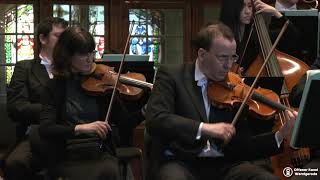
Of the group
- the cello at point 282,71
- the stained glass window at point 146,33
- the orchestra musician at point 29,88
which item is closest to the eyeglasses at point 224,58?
the cello at point 282,71

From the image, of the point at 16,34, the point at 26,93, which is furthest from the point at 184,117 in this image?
the point at 16,34

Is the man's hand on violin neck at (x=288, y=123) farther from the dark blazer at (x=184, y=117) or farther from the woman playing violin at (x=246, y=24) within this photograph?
the woman playing violin at (x=246, y=24)

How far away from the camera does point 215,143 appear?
7.10ft

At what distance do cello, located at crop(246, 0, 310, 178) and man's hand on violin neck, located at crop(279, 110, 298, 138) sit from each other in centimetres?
25

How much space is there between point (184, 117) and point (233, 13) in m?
0.84

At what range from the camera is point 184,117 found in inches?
85.4

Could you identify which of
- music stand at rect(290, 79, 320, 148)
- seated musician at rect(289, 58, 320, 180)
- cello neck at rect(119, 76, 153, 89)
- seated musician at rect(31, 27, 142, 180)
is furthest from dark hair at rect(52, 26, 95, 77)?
music stand at rect(290, 79, 320, 148)

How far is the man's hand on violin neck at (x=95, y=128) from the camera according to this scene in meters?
2.31

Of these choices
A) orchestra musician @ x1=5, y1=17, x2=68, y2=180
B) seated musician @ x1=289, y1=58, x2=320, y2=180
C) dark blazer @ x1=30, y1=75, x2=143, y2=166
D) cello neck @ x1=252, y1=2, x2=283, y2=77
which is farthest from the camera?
A: orchestra musician @ x1=5, y1=17, x2=68, y2=180

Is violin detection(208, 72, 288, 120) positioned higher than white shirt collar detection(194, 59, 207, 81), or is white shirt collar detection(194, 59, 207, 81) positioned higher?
white shirt collar detection(194, 59, 207, 81)

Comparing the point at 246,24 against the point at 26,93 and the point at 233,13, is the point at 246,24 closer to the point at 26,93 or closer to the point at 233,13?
the point at 233,13

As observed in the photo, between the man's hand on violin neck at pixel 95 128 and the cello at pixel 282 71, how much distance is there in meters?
0.70

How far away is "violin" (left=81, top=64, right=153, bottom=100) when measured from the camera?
8.15 feet

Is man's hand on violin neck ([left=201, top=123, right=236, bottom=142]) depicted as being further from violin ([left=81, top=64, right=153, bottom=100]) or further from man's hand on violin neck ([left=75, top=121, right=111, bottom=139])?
violin ([left=81, top=64, right=153, bottom=100])
